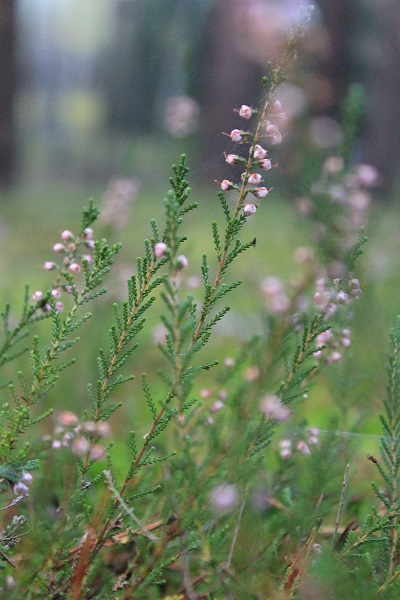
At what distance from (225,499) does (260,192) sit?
417 mm

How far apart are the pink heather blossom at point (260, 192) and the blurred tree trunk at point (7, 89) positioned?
747 cm

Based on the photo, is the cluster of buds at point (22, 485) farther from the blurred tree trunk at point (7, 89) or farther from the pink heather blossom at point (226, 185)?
the blurred tree trunk at point (7, 89)

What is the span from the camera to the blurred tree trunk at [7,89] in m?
7.66

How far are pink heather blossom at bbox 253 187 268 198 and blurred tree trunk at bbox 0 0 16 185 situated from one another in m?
7.47

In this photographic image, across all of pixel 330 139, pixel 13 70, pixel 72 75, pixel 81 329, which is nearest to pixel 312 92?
pixel 330 139

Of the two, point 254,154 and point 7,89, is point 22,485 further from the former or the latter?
point 7,89

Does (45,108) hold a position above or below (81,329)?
above

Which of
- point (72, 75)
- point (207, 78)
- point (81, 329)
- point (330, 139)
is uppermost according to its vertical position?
point (72, 75)

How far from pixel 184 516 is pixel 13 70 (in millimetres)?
7991

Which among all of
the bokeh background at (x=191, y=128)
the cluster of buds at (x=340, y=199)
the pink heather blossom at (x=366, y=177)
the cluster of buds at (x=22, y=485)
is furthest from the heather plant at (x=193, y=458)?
the pink heather blossom at (x=366, y=177)

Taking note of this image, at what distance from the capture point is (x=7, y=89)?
→ 7992 millimetres

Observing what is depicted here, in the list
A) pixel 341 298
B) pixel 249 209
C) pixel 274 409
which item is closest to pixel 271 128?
pixel 249 209

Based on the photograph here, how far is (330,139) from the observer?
13.5 feet

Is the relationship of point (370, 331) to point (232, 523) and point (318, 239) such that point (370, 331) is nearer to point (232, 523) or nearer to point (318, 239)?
point (318, 239)
